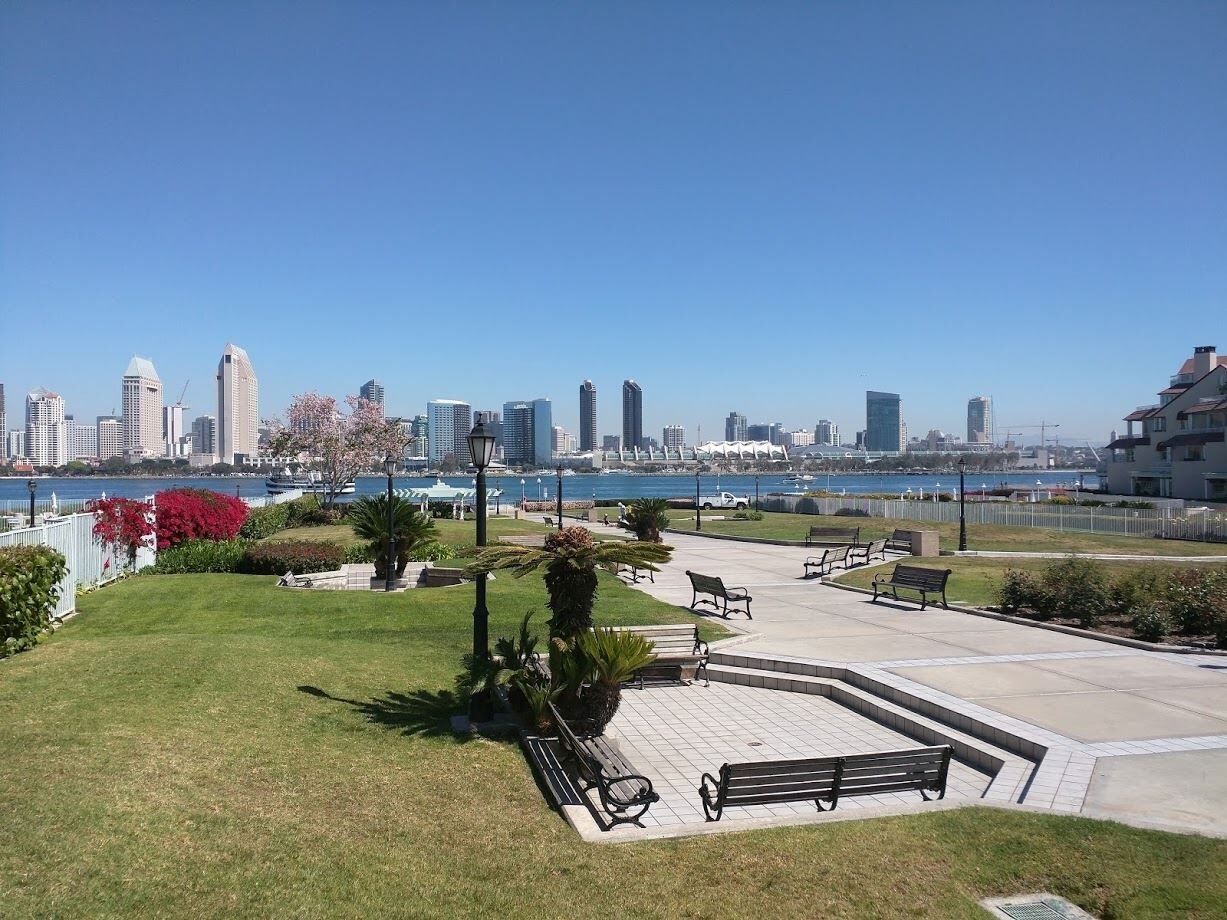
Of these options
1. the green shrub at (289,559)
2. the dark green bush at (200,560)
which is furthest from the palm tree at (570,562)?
the dark green bush at (200,560)

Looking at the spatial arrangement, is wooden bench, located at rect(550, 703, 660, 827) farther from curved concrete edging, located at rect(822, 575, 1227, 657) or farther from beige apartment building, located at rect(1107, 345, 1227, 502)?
beige apartment building, located at rect(1107, 345, 1227, 502)

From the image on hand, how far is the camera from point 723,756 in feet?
30.1

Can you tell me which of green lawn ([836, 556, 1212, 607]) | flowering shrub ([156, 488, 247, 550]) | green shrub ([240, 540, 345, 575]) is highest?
flowering shrub ([156, 488, 247, 550])

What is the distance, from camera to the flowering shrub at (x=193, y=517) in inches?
907

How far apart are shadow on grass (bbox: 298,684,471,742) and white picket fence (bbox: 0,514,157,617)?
20.4 ft

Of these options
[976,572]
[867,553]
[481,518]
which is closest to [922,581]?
[976,572]

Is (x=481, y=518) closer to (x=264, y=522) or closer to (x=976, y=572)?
(x=976, y=572)

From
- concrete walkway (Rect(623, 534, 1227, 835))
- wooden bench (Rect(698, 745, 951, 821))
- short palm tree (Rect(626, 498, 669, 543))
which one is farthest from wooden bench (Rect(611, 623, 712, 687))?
short palm tree (Rect(626, 498, 669, 543))

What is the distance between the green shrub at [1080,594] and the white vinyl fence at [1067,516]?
66.6 feet

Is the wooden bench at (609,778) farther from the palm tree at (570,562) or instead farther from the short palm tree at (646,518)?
the short palm tree at (646,518)

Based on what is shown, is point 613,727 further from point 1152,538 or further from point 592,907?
point 1152,538

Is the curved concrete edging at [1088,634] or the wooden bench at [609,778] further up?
the wooden bench at [609,778]

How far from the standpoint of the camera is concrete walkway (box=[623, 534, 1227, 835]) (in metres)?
7.48

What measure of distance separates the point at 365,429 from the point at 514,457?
9375 cm
